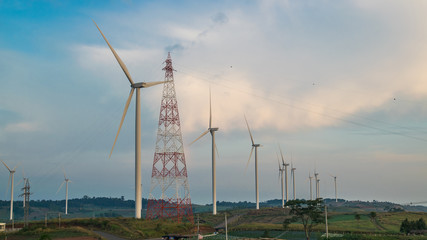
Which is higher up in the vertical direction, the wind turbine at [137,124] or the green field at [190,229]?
the wind turbine at [137,124]

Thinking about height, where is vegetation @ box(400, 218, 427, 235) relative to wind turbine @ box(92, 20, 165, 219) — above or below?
below

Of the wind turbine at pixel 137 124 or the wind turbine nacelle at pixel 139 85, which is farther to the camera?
the wind turbine nacelle at pixel 139 85

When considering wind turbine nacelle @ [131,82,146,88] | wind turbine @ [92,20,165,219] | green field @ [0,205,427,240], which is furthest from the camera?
wind turbine nacelle @ [131,82,146,88]

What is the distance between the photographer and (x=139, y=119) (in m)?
139

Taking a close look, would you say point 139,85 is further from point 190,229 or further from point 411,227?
point 411,227

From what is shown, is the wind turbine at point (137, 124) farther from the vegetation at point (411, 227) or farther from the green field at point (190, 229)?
the vegetation at point (411, 227)

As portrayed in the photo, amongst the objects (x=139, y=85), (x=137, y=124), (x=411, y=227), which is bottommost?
(x=411, y=227)

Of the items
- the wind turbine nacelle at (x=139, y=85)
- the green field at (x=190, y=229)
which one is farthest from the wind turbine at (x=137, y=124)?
the green field at (x=190, y=229)

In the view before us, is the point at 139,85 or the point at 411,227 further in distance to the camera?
the point at 139,85

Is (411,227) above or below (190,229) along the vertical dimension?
above

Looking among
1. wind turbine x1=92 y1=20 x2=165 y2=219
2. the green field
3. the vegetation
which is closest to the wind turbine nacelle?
wind turbine x1=92 y1=20 x2=165 y2=219

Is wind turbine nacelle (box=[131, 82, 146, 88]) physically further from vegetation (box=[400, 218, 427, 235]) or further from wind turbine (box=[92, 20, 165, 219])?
vegetation (box=[400, 218, 427, 235])

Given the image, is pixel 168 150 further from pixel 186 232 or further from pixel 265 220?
pixel 265 220

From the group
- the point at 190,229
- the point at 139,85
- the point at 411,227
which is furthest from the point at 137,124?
the point at 411,227
